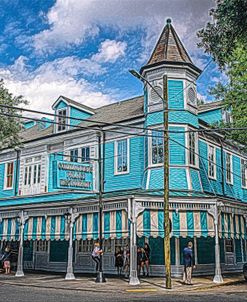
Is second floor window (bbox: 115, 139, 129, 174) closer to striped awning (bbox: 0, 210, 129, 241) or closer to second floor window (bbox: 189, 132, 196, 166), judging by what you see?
second floor window (bbox: 189, 132, 196, 166)

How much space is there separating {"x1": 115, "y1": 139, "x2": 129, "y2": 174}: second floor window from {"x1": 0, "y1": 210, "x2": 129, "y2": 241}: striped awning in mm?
4443

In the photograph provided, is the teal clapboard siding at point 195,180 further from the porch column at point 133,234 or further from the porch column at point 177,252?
the porch column at point 133,234

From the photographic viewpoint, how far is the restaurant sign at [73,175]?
20.8 metres

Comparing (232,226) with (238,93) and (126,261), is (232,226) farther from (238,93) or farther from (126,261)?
(238,93)

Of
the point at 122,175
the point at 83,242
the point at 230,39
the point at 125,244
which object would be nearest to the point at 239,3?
the point at 230,39

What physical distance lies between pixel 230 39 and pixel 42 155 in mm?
19385

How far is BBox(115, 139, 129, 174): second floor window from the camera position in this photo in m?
25.9

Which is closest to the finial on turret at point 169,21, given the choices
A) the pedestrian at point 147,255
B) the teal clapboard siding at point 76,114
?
the teal clapboard siding at point 76,114

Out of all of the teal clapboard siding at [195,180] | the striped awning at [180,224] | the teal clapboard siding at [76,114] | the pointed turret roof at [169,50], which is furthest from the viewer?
the teal clapboard siding at [76,114]

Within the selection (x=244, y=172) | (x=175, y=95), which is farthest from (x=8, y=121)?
(x=244, y=172)

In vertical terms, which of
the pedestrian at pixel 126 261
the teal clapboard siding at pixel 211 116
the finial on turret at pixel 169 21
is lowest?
the pedestrian at pixel 126 261

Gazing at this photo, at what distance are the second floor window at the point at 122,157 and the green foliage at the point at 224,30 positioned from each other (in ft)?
36.4

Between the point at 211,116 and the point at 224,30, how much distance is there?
15.3 metres

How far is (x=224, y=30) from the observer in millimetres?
13422
